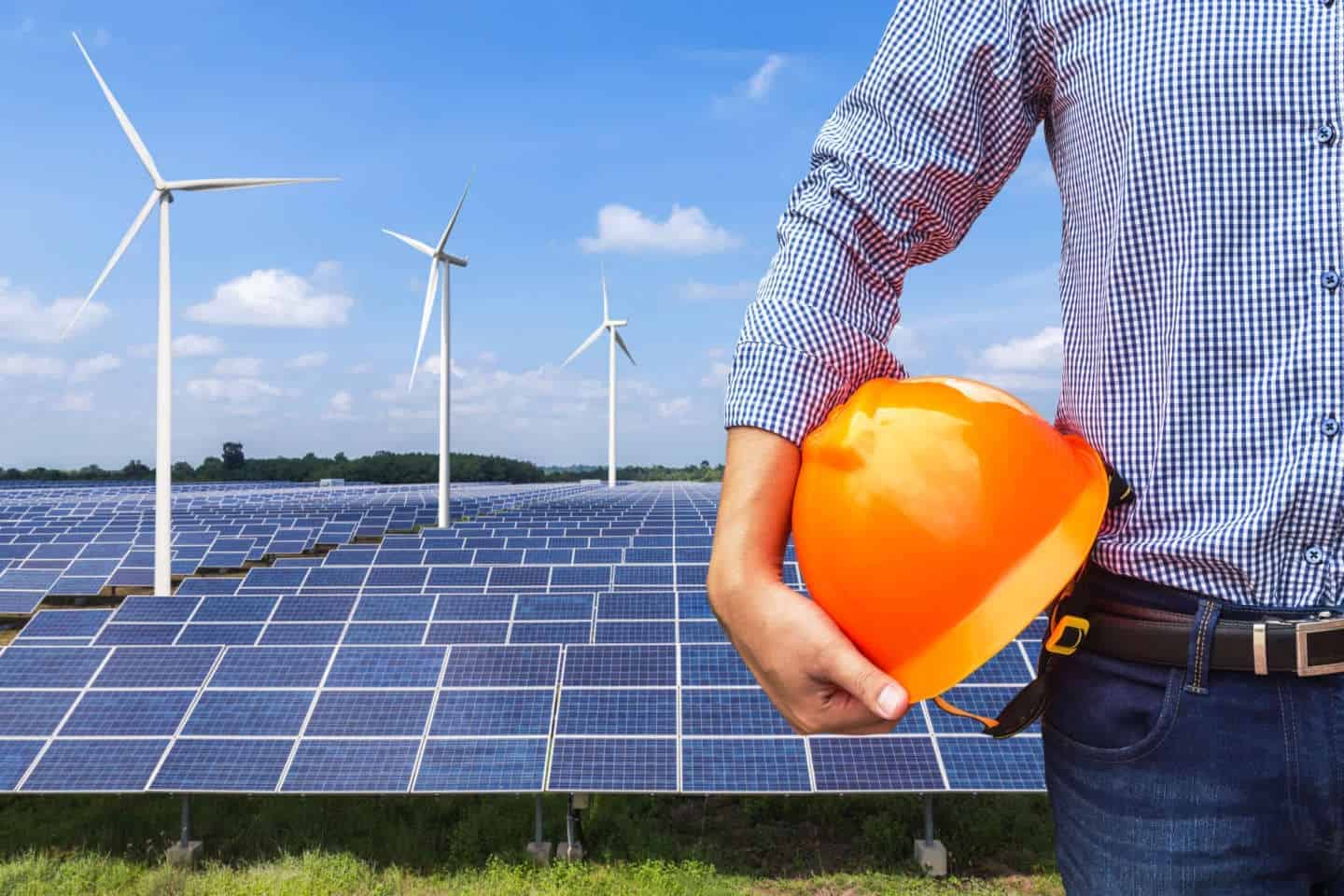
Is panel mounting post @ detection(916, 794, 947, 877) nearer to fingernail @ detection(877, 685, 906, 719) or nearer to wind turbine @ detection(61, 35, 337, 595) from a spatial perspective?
fingernail @ detection(877, 685, 906, 719)

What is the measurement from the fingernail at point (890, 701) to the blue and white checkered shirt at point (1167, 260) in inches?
18.7

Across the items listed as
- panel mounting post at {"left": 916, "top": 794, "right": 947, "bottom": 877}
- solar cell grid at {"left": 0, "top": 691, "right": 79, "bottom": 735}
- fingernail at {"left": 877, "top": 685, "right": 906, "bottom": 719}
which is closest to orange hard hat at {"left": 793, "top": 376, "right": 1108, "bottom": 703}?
fingernail at {"left": 877, "top": 685, "right": 906, "bottom": 719}

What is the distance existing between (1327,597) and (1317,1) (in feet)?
3.54

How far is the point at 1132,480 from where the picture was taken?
5.48ft

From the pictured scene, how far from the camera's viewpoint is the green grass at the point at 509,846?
7.48 metres

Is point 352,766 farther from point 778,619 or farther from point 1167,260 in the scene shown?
point 1167,260

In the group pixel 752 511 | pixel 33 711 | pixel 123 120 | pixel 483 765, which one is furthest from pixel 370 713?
pixel 123 120

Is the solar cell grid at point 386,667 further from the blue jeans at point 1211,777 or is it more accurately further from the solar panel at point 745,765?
the blue jeans at point 1211,777

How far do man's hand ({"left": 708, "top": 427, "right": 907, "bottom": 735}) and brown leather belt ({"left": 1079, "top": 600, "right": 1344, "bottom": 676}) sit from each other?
0.47 meters

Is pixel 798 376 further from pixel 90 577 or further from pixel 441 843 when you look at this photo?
pixel 90 577

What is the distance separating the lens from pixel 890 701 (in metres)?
1.38

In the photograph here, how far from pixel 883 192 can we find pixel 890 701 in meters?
0.97

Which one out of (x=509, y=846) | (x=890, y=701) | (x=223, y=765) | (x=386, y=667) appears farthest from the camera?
(x=386, y=667)

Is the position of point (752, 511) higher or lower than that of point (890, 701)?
higher
